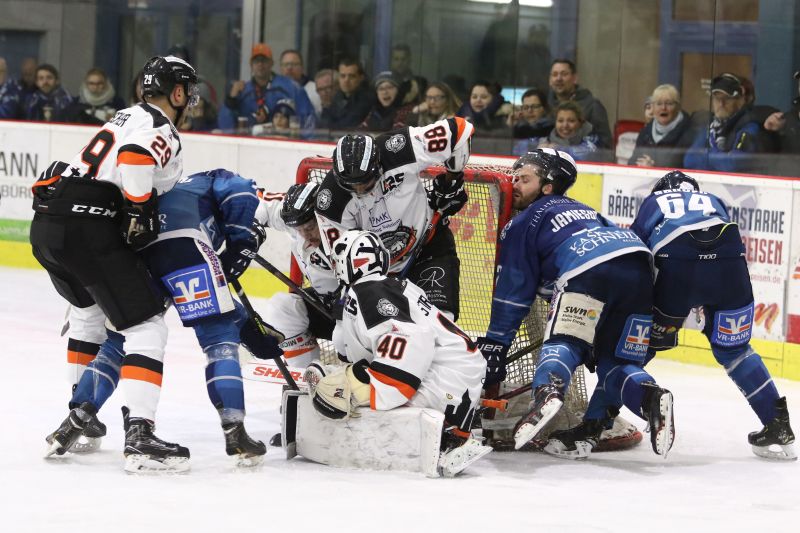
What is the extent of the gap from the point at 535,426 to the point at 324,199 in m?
1.04

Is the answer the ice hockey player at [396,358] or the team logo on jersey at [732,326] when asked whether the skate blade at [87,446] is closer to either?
the ice hockey player at [396,358]

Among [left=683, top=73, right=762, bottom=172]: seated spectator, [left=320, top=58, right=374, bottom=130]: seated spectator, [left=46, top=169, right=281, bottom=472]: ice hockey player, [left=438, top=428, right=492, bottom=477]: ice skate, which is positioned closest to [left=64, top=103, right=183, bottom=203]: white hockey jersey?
[left=46, top=169, right=281, bottom=472]: ice hockey player

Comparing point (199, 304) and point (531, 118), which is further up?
point (531, 118)

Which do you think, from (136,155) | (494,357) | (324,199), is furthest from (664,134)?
(136,155)

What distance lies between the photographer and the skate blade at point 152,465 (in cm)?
372

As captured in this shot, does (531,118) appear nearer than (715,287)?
No

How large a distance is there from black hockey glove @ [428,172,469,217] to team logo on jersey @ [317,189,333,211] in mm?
428

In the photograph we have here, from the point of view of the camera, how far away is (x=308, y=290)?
452 centimetres

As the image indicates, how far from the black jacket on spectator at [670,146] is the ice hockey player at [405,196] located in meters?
2.56

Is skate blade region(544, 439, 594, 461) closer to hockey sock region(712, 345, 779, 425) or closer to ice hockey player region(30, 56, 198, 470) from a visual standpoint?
hockey sock region(712, 345, 779, 425)

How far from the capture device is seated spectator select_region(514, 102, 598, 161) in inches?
279

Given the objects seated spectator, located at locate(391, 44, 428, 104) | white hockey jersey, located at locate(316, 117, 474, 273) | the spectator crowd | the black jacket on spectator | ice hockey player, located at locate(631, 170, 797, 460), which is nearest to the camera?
white hockey jersey, located at locate(316, 117, 474, 273)

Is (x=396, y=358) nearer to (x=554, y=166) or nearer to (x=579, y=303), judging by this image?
(x=579, y=303)

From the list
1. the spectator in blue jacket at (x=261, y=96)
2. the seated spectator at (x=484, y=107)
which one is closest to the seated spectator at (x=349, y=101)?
the spectator in blue jacket at (x=261, y=96)
